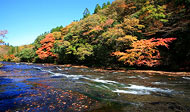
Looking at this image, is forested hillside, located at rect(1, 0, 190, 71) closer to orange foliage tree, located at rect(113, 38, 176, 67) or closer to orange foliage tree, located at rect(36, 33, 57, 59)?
orange foliage tree, located at rect(113, 38, 176, 67)

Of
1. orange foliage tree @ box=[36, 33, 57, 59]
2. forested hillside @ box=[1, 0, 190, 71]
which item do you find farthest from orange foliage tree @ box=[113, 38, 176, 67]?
orange foliage tree @ box=[36, 33, 57, 59]

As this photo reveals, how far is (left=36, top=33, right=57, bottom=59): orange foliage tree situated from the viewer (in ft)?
111

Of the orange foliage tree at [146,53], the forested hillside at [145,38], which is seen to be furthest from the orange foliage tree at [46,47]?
the orange foliage tree at [146,53]

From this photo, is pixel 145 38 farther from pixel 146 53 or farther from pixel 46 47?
pixel 46 47

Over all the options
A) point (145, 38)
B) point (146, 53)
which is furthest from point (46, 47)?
point (146, 53)

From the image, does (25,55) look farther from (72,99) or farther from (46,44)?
(72,99)

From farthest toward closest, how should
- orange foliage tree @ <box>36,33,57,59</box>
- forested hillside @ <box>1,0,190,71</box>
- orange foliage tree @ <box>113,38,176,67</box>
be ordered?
orange foliage tree @ <box>36,33,57,59</box>, orange foliage tree @ <box>113,38,176,67</box>, forested hillside @ <box>1,0,190,71</box>

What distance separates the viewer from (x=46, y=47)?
34.5 m

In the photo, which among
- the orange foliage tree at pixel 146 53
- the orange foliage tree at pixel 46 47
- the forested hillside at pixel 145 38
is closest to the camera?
the forested hillside at pixel 145 38

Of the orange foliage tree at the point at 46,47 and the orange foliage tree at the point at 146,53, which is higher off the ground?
the orange foliage tree at the point at 46,47

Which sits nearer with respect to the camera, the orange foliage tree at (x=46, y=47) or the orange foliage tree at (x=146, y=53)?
the orange foliage tree at (x=146, y=53)

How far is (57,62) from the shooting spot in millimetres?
33344

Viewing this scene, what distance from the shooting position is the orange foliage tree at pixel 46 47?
1336 inches

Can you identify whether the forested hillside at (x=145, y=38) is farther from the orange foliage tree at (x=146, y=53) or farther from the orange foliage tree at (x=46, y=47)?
the orange foliage tree at (x=46, y=47)
